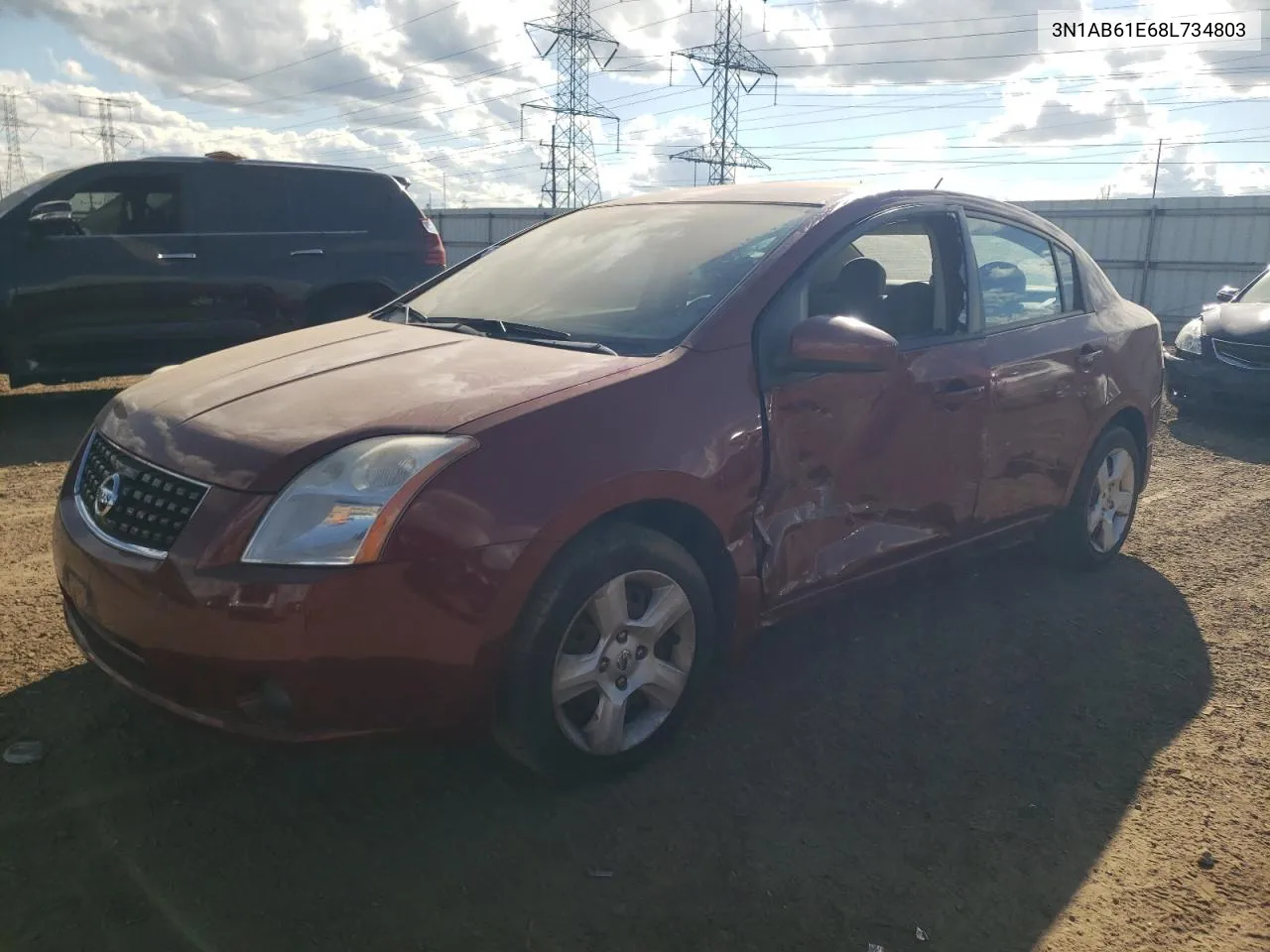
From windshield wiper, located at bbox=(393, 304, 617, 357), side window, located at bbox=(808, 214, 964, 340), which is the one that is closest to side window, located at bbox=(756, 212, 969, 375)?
side window, located at bbox=(808, 214, 964, 340)

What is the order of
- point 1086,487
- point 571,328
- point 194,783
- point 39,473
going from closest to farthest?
point 194,783, point 571,328, point 1086,487, point 39,473

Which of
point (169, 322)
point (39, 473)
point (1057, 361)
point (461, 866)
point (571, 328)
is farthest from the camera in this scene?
point (169, 322)

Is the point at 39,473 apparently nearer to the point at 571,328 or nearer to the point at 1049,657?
the point at 571,328

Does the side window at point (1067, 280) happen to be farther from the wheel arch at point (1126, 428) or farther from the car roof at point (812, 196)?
the wheel arch at point (1126, 428)

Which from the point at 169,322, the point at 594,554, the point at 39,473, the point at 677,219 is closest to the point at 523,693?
the point at 594,554

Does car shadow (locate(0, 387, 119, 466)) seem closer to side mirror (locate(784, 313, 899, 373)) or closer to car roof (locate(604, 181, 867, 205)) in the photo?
car roof (locate(604, 181, 867, 205))

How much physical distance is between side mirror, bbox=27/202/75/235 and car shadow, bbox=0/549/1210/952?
4.94m

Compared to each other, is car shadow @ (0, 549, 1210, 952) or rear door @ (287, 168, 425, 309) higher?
rear door @ (287, 168, 425, 309)

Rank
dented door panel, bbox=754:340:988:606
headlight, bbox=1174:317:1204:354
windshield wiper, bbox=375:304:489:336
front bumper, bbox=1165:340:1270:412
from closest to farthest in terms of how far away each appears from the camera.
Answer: dented door panel, bbox=754:340:988:606, windshield wiper, bbox=375:304:489:336, front bumper, bbox=1165:340:1270:412, headlight, bbox=1174:317:1204:354

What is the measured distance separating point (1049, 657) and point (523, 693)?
7.64 ft

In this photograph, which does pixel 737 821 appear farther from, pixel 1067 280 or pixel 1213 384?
pixel 1213 384

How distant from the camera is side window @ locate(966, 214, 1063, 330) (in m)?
4.06

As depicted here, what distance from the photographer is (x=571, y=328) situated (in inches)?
130

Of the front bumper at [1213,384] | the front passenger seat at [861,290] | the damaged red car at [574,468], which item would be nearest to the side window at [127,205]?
the damaged red car at [574,468]
